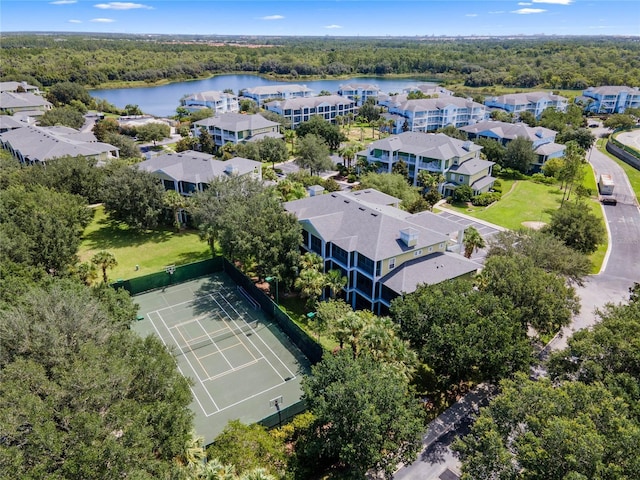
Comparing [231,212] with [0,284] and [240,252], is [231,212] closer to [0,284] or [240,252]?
[240,252]

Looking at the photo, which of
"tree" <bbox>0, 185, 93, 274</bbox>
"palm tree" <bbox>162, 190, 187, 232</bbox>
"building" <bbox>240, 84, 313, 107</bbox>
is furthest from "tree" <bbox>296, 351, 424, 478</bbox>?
"building" <bbox>240, 84, 313, 107</bbox>

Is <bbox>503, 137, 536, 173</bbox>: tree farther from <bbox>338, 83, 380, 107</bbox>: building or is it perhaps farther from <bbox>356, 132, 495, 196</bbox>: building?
<bbox>338, 83, 380, 107</bbox>: building

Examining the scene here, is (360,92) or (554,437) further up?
(360,92)

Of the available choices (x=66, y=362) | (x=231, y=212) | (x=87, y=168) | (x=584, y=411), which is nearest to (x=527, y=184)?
(x=231, y=212)

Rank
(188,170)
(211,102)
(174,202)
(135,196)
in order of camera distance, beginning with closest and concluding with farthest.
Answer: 1. (135,196)
2. (174,202)
3. (188,170)
4. (211,102)

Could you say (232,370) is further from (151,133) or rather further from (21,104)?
(21,104)

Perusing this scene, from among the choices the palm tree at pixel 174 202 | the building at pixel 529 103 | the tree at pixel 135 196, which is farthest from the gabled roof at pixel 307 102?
the tree at pixel 135 196

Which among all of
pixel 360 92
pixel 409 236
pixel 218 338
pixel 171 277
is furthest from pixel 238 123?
pixel 360 92
